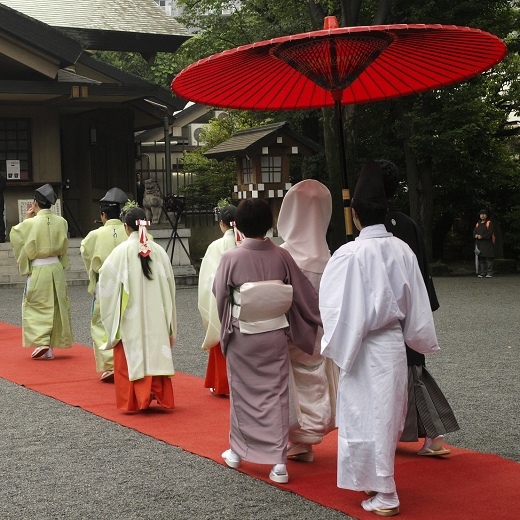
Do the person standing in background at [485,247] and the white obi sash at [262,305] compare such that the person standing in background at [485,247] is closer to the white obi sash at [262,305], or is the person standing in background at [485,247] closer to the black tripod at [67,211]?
the black tripod at [67,211]

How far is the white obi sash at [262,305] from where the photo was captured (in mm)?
5184

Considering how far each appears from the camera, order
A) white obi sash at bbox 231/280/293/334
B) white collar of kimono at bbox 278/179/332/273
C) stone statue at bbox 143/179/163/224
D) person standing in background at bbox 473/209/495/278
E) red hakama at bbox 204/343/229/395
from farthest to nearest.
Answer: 1. person standing in background at bbox 473/209/495/278
2. stone statue at bbox 143/179/163/224
3. red hakama at bbox 204/343/229/395
4. white collar of kimono at bbox 278/179/332/273
5. white obi sash at bbox 231/280/293/334

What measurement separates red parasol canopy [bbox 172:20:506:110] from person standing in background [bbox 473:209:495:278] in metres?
15.8

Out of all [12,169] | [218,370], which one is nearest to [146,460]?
[218,370]

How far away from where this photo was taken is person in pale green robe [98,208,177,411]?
7.00 m

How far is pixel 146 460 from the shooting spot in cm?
553

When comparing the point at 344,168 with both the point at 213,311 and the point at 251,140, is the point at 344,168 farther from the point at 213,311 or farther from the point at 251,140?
the point at 251,140

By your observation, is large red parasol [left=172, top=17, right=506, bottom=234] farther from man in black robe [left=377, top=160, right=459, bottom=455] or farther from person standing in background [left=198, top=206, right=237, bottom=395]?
person standing in background [left=198, top=206, right=237, bottom=395]

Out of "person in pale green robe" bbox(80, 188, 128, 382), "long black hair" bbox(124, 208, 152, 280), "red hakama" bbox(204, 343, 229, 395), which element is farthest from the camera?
"person in pale green robe" bbox(80, 188, 128, 382)

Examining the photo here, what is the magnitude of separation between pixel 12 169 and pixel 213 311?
1345 cm

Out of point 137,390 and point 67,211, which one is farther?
point 67,211

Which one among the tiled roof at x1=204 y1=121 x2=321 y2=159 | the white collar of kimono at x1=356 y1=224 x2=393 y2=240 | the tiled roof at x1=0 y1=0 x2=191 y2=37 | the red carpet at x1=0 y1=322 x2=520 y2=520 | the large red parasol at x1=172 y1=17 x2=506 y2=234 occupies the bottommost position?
the red carpet at x1=0 y1=322 x2=520 y2=520

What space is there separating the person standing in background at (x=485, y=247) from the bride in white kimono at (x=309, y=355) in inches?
639

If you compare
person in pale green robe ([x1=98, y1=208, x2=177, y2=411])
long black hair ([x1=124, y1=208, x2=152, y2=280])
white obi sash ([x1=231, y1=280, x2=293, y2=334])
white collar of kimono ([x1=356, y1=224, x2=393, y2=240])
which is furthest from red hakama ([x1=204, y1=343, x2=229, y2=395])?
white collar of kimono ([x1=356, y1=224, x2=393, y2=240])
